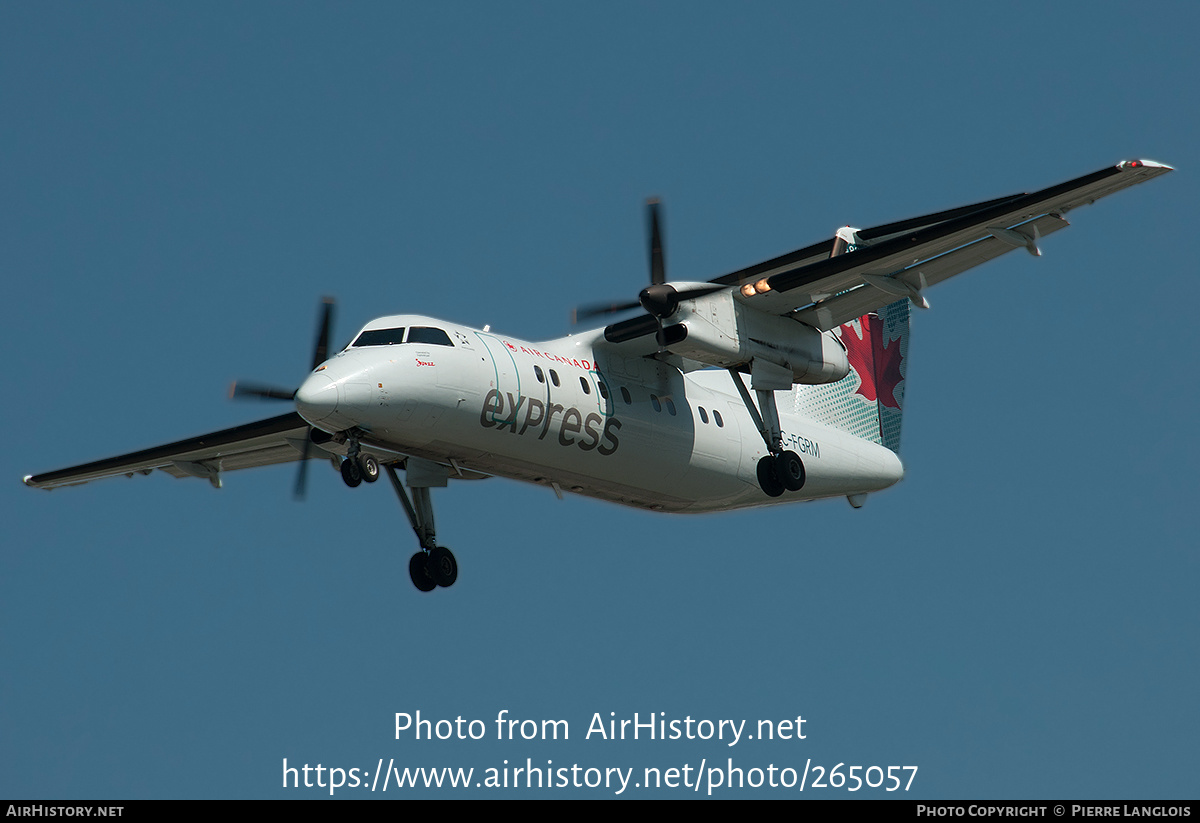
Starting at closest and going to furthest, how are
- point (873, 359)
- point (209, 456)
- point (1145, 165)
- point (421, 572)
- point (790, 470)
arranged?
point (1145, 165) → point (790, 470) → point (421, 572) → point (209, 456) → point (873, 359)

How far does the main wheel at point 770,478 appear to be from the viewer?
1956cm

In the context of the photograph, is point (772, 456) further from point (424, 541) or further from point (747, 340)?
point (424, 541)

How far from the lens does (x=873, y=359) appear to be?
78.9ft

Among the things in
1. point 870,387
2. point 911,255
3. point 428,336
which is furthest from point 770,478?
point 428,336

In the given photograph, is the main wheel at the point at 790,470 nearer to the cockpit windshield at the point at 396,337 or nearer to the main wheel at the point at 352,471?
the cockpit windshield at the point at 396,337

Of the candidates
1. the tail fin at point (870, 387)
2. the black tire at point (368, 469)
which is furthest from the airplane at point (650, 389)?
the tail fin at point (870, 387)

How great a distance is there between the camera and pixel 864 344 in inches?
944

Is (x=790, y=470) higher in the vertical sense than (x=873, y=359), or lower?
lower

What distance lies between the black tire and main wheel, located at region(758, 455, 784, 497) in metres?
5.27

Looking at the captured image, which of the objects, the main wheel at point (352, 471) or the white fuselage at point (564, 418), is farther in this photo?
the main wheel at point (352, 471)

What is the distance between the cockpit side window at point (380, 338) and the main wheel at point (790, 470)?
5.43 metres

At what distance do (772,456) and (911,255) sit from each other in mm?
3245

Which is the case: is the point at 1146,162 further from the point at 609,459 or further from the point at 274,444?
the point at 274,444

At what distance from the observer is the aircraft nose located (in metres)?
16.5
